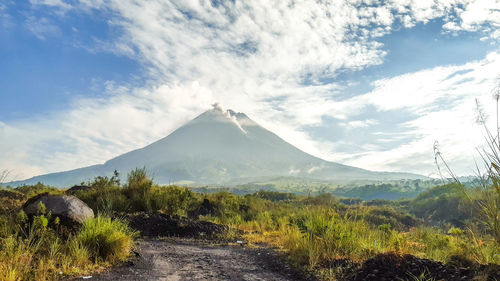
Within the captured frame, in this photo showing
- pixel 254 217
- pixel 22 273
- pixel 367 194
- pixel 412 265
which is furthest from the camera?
pixel 367 194

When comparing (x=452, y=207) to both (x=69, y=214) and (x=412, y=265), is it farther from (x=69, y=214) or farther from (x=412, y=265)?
(x=69, y=214)

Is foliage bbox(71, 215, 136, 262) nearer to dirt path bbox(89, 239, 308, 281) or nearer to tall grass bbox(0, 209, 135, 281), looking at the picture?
tall grass bbox(0, 209, 135, 281)

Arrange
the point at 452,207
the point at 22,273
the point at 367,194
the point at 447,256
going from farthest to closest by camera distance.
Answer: the point at 367,194, the point at 452,207, the point at 447,256, the point at 22,273

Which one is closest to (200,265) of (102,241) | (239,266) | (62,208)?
(239,266)

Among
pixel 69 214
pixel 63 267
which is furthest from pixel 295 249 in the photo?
pixel 69 214

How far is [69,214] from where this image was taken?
705 cm

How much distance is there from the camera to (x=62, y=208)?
23.3 ft

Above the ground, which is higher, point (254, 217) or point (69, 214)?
point (69, 214)

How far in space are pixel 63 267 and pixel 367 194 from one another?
11769 centimetres

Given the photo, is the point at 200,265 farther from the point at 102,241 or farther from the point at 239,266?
the point at 102,241

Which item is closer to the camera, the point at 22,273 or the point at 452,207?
the point at 22,273

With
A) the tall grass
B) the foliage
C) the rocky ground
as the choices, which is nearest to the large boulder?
the tall grass

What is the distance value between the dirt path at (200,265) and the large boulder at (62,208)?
160 cm

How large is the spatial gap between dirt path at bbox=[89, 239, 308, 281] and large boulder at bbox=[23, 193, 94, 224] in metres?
1.60
